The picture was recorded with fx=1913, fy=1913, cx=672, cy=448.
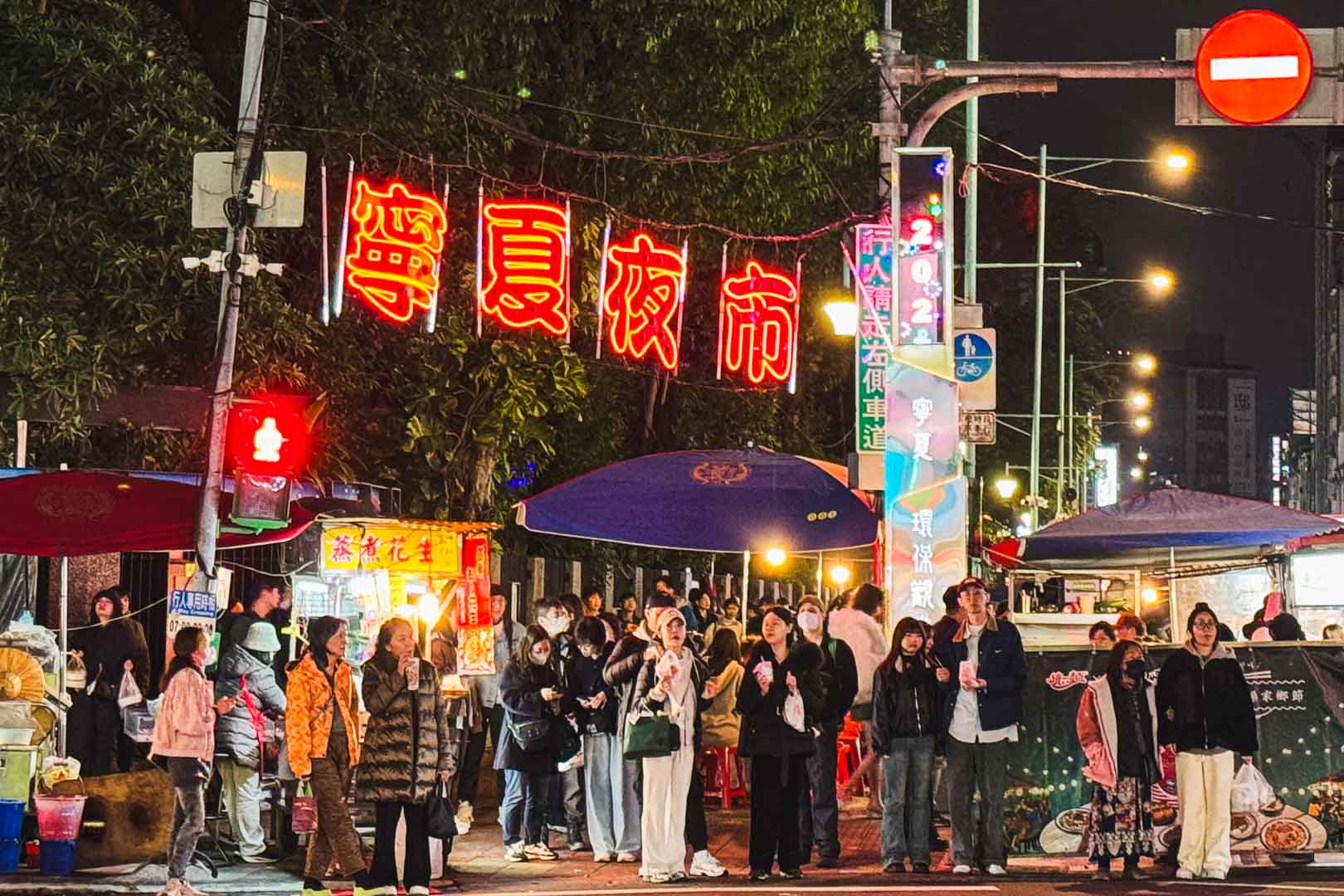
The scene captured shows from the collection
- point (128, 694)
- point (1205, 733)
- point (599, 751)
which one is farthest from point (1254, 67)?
point (128, 694)

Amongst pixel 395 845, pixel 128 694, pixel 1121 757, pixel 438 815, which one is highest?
pixel 128 694

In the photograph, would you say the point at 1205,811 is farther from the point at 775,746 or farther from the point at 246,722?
the point at 246,722

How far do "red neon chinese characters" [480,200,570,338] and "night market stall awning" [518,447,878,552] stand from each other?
170cm

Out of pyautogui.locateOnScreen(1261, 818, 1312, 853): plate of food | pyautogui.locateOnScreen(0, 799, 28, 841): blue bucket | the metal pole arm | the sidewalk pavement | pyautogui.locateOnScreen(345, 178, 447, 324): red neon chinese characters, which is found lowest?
the sidewalk pavement

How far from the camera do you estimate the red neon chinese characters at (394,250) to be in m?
18.1

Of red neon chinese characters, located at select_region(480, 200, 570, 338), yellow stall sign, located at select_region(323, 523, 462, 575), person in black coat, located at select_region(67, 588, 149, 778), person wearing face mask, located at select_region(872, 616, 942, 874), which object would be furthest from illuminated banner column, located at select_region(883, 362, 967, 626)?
person in black coat, located at select_region(67, 588, 149, 778)

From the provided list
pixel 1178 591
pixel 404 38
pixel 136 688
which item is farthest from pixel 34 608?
pixel 1178 591

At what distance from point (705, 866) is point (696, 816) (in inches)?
21.3

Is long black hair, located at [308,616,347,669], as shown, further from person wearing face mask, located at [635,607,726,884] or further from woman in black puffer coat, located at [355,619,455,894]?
person wearing face mask, located at [635,607,726,884]

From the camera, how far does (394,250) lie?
18406mm

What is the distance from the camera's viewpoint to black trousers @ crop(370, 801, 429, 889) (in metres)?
12.8

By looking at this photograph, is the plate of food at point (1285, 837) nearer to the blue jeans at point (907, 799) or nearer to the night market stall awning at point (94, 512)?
the blue jeans at point (907, 799)

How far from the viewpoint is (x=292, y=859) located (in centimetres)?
1583

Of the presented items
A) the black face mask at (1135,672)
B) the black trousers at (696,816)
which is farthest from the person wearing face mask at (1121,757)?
the black trousers at (696,816)
